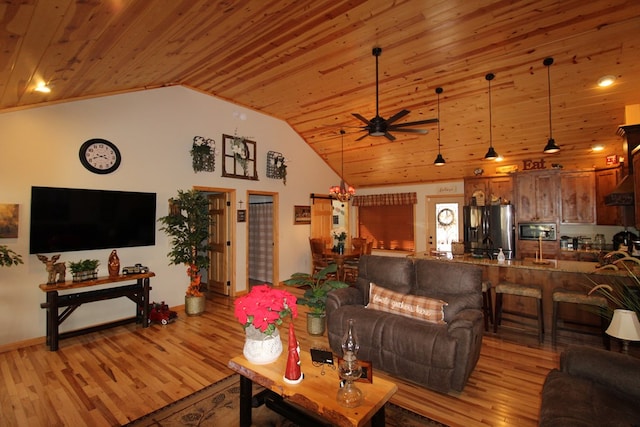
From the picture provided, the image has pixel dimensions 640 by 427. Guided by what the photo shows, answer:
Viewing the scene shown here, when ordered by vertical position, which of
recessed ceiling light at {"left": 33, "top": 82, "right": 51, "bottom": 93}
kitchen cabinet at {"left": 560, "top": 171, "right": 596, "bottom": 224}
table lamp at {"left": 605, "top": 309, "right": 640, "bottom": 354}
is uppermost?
recessed ceiling light at {"left": 33, "top": 82, "right": 51, "bottom": 93}

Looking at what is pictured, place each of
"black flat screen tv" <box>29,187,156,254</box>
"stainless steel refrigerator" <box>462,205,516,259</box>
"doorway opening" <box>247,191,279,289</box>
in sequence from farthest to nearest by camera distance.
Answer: "doorway opening" <box>247,191,279,289</box> → "stainless steel refrigerator" <box>462,205,516,259</box> → "black flat screen tv" <box>29,187,156,254</box>

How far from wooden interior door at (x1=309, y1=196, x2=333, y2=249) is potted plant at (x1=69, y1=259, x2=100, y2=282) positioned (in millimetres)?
4334

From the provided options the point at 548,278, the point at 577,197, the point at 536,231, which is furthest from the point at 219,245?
the point at 577,197

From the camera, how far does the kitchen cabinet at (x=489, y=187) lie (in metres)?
5.91

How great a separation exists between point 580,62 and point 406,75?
194cm

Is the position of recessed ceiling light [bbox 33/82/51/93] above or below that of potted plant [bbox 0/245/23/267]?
above

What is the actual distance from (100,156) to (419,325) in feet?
14.4

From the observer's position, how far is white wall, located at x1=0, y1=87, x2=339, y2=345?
3510mm

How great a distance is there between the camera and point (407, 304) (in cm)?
301

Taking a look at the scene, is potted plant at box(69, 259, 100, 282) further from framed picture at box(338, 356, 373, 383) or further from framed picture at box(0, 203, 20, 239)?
framed picture at box(338, 356, 373, 383)

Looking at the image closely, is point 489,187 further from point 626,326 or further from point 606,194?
point 626,326

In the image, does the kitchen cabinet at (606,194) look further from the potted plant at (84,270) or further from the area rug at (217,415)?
the potted plant at (84,270)

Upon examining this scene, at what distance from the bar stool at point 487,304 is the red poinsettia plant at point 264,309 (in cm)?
285

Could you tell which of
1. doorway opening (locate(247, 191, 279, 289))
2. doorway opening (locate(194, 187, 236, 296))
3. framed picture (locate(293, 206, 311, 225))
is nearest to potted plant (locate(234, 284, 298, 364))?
doorway opening (locate(194, 187, 236, 296))
